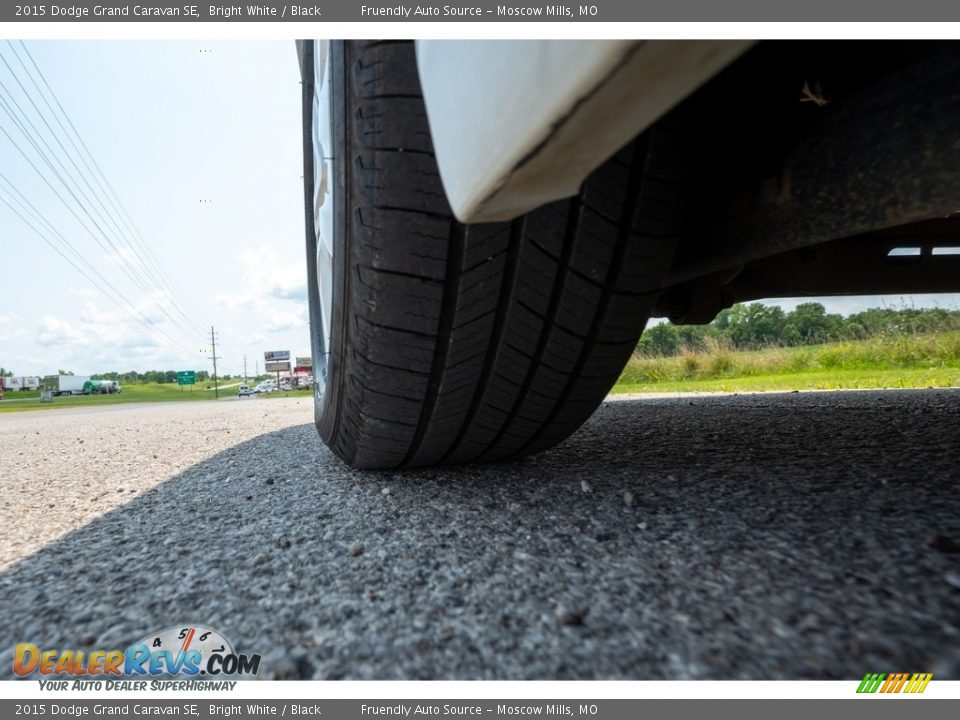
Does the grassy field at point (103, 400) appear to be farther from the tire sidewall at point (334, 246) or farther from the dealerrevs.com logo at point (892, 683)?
the dealerrevs.com logo at point (892, 683)

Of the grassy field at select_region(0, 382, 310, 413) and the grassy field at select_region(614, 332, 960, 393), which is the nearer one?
the grassy field at select_region(614, 332, 960, 393)

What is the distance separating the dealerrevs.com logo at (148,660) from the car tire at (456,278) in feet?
1.79

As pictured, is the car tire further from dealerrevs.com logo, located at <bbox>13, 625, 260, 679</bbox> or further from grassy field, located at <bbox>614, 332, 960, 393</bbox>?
grassy field, located at <bbox>614, 332, 960, 393</bbox>

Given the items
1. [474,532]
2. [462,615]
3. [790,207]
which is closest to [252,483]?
[474,532]

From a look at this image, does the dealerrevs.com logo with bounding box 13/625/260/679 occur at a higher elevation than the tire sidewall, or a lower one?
lower

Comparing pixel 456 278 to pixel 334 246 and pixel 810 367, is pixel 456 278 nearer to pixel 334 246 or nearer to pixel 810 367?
pixel 334 246

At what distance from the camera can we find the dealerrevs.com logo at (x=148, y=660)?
64cm

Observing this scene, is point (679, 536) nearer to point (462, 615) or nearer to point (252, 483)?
point (462, 615)

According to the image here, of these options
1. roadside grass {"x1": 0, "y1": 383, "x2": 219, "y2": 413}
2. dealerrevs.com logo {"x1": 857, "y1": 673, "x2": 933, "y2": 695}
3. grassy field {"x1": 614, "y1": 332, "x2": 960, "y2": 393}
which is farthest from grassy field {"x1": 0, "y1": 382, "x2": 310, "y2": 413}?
dealerrevs.com logo {"x1": 857, "y1": 673, "x2": 933, "y2": 695}

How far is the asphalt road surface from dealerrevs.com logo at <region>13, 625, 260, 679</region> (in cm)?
2

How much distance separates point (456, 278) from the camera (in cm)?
95

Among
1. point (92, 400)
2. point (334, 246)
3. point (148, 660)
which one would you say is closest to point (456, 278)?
point (334, 246)

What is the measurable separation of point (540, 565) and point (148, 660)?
54cm

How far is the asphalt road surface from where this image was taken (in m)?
0.60
